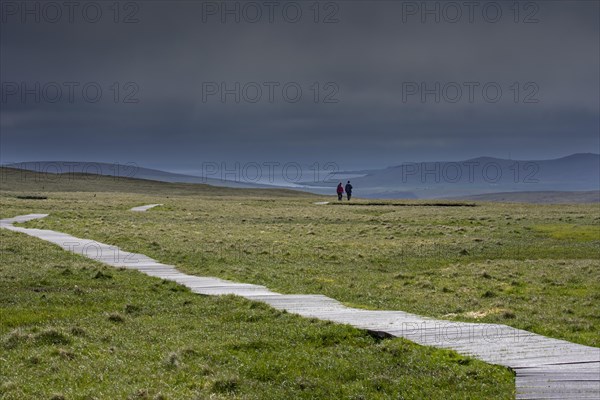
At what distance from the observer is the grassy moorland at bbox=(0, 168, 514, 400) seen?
1304cm

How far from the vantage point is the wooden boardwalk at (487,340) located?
12.4m

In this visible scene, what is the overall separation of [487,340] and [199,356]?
6047mm

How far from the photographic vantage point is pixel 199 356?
15258mm

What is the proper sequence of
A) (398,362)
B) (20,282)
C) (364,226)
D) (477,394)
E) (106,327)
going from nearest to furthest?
(477,394) < (398,362) < (106,327) < (20,282) < (364,226)

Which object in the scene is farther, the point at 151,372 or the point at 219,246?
the point at 219,246

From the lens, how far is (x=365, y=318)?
1869cm

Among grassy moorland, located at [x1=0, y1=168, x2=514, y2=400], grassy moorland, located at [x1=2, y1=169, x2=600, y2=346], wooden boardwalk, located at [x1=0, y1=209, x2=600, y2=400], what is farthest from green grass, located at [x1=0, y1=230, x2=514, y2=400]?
grassy moorland, located at [x1=2, y1=169, x2=600, y2=346]

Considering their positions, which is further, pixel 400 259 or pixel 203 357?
pixel 400 259

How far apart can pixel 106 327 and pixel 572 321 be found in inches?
482

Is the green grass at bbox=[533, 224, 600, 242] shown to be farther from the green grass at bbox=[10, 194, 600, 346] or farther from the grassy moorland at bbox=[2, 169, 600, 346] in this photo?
the green grass at bbox=[10, 194, 600, 346]

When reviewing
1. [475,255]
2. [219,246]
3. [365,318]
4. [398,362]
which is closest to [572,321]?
[365,318]

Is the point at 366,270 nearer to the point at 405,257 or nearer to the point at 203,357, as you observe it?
the point at 405,257

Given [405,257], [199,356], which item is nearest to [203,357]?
[199,356]

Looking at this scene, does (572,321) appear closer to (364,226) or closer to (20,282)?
(20,282)
